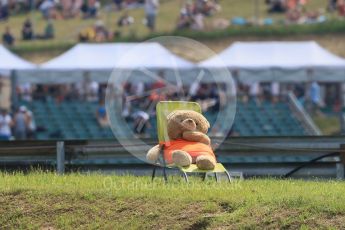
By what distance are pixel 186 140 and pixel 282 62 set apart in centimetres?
2192

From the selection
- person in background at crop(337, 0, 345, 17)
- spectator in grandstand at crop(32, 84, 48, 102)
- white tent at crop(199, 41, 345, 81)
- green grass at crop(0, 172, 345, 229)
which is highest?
person in background at crop(337, 0, 345, 17)

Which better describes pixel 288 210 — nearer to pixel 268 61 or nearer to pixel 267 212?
pixel 267 212

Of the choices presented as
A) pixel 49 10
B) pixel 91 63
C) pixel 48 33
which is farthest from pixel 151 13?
pixel 91 63

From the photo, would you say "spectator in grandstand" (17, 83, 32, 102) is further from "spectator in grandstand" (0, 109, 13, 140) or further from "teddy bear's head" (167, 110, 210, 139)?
"teddy bear's head" (167, 110, 210, 139)

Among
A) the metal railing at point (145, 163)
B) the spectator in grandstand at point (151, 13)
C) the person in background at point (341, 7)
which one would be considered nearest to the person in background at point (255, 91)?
the spectator in grandstand at point (151, 13)

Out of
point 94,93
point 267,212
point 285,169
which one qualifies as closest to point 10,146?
point 285,169

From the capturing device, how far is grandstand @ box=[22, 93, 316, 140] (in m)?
35.4

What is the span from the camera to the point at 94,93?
41000 mm

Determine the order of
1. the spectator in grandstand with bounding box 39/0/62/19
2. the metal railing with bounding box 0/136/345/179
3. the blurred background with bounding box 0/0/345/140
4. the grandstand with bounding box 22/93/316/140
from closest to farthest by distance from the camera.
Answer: the metal railing with bounding box 0/136/345/179 → the grandstand with bounding box 22/93/316/140 → the blurred background with bounding box 0/0/345/140 → the spectator in grandstand with bounding box 39/0/62/19

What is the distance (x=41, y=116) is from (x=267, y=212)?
24.4 meters

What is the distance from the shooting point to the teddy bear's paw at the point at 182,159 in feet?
50.9

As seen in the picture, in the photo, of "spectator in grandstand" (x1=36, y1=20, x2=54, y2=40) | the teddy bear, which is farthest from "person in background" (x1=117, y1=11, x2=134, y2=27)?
the teddy bear

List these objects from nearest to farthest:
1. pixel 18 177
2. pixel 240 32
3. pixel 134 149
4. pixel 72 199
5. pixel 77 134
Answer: pixel 72 199, pixel 18 177, pixel 134 149, pixel 77 134, pixel 240 32

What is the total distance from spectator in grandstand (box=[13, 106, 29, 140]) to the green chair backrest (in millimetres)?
19238
